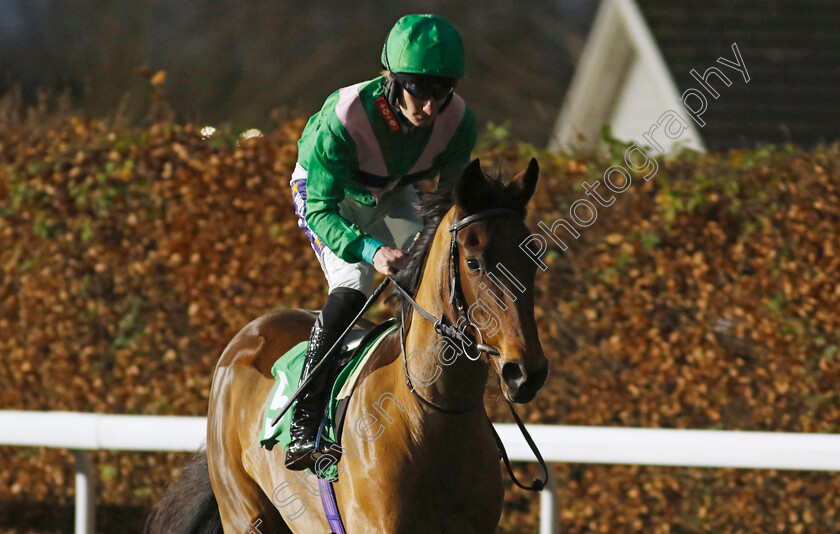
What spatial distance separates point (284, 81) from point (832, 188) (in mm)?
14248

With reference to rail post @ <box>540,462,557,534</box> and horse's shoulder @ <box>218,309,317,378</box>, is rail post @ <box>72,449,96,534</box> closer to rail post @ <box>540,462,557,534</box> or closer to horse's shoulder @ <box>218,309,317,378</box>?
horse's shoulder @ <box>218,309,317,378</box>

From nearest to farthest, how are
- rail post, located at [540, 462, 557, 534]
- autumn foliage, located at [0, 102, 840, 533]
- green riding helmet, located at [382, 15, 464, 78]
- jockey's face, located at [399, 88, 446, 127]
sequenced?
green riding helmet, located at [382, 15, 464, 78]
jockey's face, located at [399, 88, 446, 127]
rail post, located at [540, 462, 557, 534]
autumn foliage, located at [0, 102, 840, 533]

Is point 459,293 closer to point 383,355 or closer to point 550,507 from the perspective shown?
point 383,355

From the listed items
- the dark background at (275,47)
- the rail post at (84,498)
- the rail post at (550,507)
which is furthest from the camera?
the dark background at (275,47)

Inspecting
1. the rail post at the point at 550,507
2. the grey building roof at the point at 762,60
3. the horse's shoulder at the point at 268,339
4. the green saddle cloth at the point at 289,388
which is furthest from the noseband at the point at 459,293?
the grey building roof at the point at 762,60

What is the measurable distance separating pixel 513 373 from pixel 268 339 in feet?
5.56

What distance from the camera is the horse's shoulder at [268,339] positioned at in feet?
11.9

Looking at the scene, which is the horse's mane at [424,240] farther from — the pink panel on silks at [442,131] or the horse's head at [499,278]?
the pink panel on silks at [442,131]

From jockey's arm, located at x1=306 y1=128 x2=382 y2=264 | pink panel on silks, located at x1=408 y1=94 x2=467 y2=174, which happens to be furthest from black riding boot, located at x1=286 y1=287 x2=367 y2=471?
pink panel on silks, located at x1=408 y1=94 x2=467 y2=174

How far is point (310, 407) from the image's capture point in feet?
9.90

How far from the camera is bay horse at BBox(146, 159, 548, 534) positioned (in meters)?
Answer: 2.29

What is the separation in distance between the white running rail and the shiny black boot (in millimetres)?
1240

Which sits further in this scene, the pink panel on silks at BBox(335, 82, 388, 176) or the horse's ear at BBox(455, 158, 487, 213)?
the pink panel on silks at BBox(335, 82, 388, 176)

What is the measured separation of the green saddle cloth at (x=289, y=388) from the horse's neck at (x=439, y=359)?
0.39m
